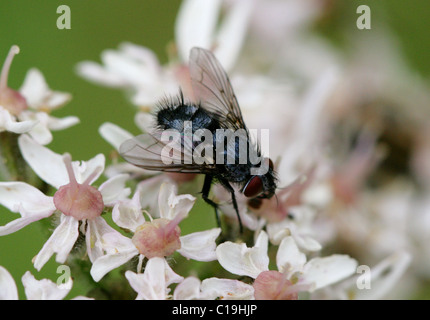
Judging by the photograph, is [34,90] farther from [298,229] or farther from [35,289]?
[298,229]

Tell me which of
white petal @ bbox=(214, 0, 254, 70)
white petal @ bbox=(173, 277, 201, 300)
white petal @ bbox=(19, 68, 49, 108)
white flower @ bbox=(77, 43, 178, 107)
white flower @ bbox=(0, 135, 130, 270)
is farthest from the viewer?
white petal @ bbox=(214, 0, 254, 70)

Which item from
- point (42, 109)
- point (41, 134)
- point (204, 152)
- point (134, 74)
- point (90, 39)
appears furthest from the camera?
point (90, 39)

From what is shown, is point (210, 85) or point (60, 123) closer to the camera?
point (60, 123)

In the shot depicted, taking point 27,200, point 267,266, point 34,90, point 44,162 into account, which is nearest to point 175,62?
point 34,90

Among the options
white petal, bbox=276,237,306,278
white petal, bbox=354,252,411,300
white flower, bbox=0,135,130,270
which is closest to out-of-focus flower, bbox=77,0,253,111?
white flower, bbox=0,135,130,270

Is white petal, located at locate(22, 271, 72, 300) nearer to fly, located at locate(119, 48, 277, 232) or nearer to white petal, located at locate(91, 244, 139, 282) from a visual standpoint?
white petal, located at locate(91, 244, 139, 282)

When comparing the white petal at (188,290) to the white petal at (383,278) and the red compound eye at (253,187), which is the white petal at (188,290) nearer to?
the red compound eye at (253,187)

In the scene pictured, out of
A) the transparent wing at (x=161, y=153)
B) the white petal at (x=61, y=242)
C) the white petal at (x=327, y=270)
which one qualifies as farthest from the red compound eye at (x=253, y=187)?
the white petal at (x=61, y=242)
